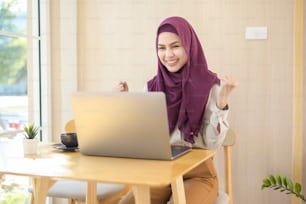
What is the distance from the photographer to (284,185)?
250cm

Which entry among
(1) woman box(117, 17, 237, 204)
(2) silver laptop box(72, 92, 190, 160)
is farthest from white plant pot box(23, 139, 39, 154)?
(1) woman box(117, 17, 237, 204)

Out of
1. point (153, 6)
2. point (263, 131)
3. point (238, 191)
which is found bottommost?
point (238, 191)

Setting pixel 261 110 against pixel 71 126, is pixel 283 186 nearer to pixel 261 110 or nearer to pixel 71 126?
pixel 261 110

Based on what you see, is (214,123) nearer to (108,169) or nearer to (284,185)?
(108,169)

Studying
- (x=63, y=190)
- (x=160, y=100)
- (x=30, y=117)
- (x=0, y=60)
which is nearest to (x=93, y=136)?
(x=160, y=100)

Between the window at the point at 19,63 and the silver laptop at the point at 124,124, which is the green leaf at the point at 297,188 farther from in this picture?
the window at the point at 19,63

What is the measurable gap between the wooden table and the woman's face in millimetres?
485

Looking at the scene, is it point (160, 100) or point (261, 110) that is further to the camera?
point (261, 110)

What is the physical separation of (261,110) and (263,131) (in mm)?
130

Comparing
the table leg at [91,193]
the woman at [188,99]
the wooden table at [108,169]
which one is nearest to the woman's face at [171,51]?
the woman at [188,99]

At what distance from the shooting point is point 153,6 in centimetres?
274

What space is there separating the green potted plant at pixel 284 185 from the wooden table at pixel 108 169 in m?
1.09

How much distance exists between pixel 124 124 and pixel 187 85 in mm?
540

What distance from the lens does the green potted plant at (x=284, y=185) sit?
242cm
